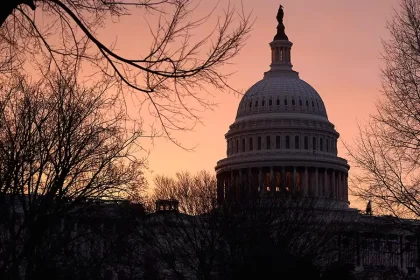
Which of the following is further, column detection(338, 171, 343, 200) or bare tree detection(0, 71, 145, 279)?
column detection(338, 171, 343, 200)

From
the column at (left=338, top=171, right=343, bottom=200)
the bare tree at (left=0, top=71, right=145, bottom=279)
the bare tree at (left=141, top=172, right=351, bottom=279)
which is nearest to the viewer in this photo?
the bare tree at (left=0, top=71, right=145, bottom=279)

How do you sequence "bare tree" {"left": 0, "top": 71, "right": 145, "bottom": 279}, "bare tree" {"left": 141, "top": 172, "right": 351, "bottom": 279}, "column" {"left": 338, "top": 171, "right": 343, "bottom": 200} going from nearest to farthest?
"bare tree" {"left": 0, "top": 71, "right": 145, "bottom": 279} → "bare tree" {"left": 141, "top": 172, "right": 351, "bottom": 279} → "column" {"left": 338, "top": 171, "right": 343, "bottom": 200}

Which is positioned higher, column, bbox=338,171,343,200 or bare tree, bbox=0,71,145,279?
column, bbox=338,171,343,200

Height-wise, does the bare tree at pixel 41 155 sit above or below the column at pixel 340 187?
below

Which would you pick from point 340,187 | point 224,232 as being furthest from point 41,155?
point 340,187

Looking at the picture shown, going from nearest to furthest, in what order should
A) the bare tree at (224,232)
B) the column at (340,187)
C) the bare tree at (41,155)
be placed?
the bare tree at (41,155)
the bare tree at (224,232)
the column at (340,187)

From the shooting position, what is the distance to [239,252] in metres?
81.9

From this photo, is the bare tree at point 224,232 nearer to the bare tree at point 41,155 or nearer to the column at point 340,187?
the bare tree at point 41,155

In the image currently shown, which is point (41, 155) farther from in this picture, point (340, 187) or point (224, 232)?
point (340, 187)

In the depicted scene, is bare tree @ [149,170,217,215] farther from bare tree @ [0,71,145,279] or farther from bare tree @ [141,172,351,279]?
bare tree @ [0,71,145,279]

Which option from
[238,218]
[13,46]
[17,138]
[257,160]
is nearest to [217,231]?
[238,218]

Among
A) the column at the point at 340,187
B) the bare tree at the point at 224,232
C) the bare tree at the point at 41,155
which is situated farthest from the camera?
the column at the point at 340,187

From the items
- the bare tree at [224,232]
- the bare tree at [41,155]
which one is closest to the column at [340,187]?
the bare tree at [224,232]

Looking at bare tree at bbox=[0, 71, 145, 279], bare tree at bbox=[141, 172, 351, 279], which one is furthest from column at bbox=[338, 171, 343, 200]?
bare tree at bbox=[0, 71, 145, 279]
